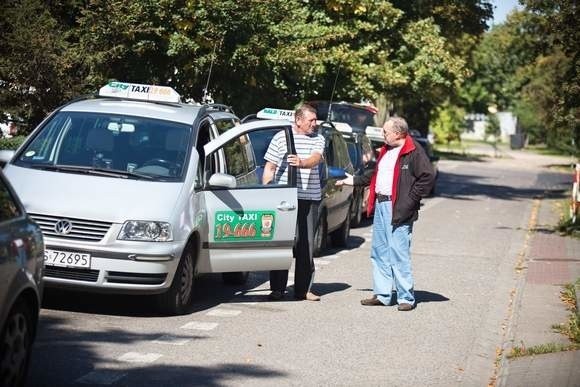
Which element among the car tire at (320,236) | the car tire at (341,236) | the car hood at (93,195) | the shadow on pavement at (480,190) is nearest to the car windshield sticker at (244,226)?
the car hood at (93,195)

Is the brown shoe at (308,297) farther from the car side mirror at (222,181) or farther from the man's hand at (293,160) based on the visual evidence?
the car side mirror at (222,181)

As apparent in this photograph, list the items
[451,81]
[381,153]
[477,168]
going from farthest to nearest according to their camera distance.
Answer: [477,168]
[451,81]
[381,153]

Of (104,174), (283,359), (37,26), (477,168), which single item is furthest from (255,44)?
(477,168)

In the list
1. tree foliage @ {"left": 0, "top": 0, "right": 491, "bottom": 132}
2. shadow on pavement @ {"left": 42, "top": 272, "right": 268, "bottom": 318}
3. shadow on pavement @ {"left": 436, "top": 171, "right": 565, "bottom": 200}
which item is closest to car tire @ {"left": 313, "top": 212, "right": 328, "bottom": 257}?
tree foliage @ {"left": 0, "top": 0, "right": 491, "bottom": 132}

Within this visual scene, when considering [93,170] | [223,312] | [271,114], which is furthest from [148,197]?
[271,114]

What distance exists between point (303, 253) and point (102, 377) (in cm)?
447

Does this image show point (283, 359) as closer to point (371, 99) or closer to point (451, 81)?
point (371, 99)

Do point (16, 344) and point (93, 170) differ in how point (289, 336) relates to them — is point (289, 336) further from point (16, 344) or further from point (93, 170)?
point (16, 344)

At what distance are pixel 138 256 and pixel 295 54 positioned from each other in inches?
484

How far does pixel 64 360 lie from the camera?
28.0 ft

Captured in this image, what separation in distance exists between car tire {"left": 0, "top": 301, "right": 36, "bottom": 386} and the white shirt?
5.43 m

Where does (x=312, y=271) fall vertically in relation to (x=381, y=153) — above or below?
below

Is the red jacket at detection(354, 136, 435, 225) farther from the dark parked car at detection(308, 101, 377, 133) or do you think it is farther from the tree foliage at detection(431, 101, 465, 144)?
the tree foliage at detection(431, 101, 465, 144)

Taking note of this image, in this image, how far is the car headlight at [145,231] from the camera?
399 inches
